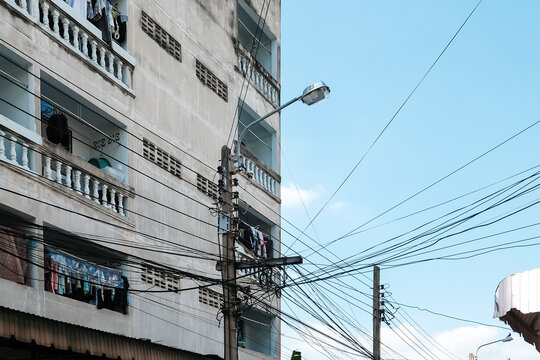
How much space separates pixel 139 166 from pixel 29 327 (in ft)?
26.0

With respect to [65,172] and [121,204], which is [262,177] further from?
[65,172]

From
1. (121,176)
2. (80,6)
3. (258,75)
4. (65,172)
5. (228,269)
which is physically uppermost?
(258,75)

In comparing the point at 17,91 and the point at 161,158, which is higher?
the point at 161,158

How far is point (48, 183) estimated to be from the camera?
17.5 m

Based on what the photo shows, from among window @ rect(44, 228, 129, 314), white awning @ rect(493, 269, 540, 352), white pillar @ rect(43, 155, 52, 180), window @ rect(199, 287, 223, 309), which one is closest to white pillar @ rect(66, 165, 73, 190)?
white pillar @ rect(43, 155, 52, 180)

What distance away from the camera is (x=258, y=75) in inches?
1122

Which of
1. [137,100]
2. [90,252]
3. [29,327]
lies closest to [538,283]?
[29,327]

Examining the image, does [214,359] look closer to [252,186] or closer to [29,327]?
[29,327]

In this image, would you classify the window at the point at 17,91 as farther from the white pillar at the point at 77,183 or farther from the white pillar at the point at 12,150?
the white pillar at the point at 77,183

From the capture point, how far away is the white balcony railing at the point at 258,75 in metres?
27.4

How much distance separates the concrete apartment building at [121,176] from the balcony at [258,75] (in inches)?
3.4

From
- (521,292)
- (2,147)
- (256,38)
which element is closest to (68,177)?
(2,147)

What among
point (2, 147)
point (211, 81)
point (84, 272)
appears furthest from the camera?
point (211, 81)

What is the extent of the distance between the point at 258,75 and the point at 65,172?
11.1m
